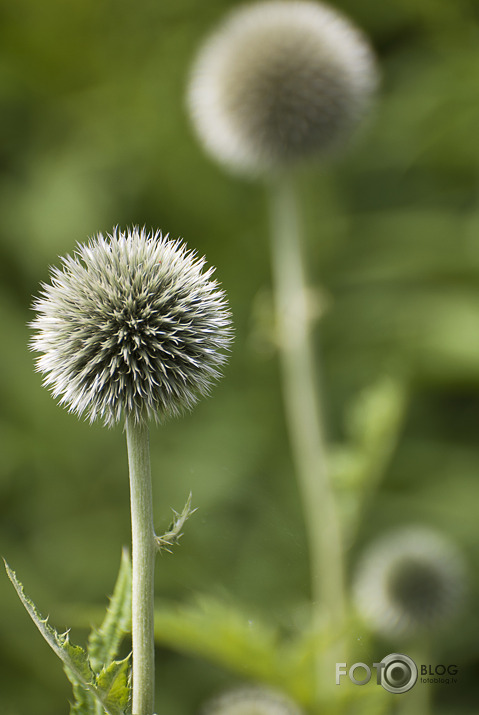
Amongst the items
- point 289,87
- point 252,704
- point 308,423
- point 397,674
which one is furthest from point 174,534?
point 289,87

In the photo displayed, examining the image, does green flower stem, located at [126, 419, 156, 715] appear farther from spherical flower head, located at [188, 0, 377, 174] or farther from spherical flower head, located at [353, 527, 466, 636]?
spherical flower head, located at [188, 0, 377, 174]

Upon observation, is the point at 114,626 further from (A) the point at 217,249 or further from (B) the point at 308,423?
(A) the point at 217,249

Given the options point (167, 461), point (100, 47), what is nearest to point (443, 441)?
point (167, 461)

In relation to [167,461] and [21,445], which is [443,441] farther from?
[21,445]

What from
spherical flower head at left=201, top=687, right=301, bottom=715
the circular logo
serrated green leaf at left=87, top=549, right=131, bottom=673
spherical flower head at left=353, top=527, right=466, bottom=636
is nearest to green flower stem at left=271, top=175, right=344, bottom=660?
spherical flower head at left=353, top=527, right=466, bottom=636

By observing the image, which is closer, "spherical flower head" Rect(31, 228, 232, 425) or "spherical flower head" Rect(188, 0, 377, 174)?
"spherical flower head" Rect(31, 228, 232, 425)
